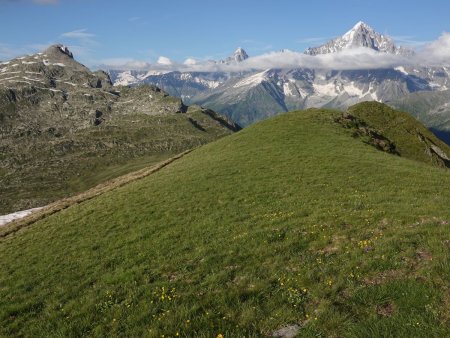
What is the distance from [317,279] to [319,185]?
2160 cm

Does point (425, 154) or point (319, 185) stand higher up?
point (319, 185)

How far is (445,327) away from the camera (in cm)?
1245

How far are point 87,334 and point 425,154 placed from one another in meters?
71.7

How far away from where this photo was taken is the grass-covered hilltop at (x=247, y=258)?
48.7 feet

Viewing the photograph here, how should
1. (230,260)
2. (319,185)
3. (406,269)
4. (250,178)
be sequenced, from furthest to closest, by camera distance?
(250,178), (319,185), (230,260), (406,269)

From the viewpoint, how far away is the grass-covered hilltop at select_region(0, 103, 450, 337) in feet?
48.7

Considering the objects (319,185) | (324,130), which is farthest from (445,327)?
(324,130)

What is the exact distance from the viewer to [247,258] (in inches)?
859

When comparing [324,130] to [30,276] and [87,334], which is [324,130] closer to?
[30,276]

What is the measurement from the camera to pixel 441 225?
74.1 ft

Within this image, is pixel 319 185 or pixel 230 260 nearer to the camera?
pixel 230 260

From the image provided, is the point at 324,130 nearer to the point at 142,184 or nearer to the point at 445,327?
the point at 142,184

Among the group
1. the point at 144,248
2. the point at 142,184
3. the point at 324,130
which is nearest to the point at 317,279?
the point at 144,248

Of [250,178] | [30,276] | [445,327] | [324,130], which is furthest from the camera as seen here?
[324,130]
